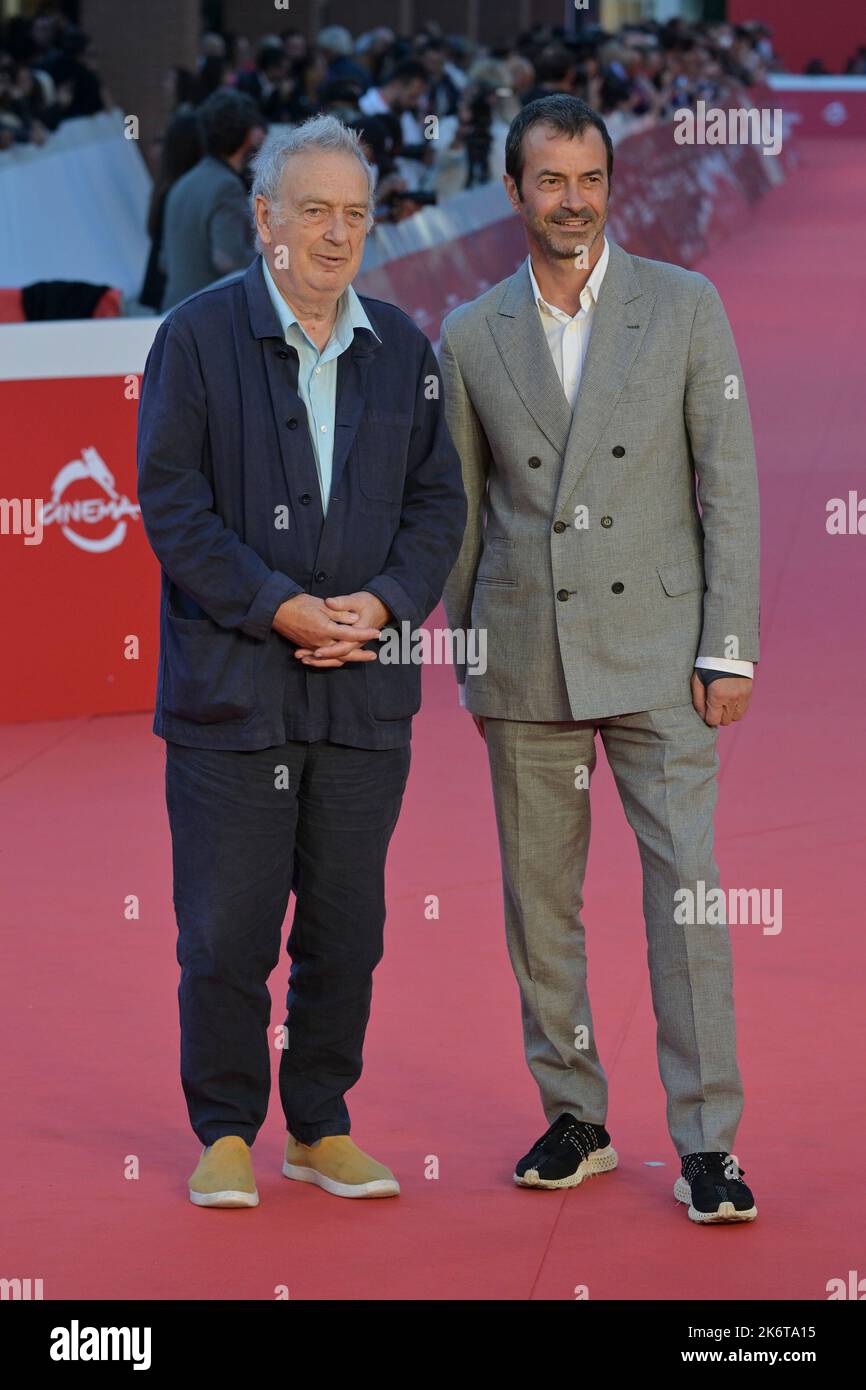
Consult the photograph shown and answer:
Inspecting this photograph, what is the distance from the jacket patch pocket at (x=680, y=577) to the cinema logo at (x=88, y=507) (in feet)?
13.1

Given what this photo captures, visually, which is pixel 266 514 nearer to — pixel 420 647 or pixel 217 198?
pixel 420 647

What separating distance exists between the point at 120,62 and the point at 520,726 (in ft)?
62.8

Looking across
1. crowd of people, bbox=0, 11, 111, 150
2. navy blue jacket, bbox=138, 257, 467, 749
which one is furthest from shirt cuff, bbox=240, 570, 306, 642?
crowd of people, bbox=0, 11, 111, 150

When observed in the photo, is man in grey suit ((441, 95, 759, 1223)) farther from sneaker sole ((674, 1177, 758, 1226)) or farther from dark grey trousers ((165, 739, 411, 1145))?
dark grey trousers ((165, 739, 411, 1145))

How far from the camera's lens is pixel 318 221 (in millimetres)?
3848

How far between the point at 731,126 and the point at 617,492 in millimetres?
27036

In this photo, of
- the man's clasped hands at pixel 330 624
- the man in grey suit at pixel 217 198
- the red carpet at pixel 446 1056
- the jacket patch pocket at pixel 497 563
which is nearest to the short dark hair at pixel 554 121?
the jacket patch pocket at pixel 497 563

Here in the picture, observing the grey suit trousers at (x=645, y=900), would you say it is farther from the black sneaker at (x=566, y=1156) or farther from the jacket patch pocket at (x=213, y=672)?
the jacket patch pocket at (x=213, y=672)

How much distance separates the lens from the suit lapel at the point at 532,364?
4.07 m

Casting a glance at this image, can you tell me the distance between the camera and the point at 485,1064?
493 centimetres

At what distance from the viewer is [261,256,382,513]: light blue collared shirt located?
397cm

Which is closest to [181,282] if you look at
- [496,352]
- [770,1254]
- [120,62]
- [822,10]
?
[496,352]

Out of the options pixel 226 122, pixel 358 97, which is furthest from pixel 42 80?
pixel 226 122

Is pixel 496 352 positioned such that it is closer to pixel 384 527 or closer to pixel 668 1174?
pixel 384 527
